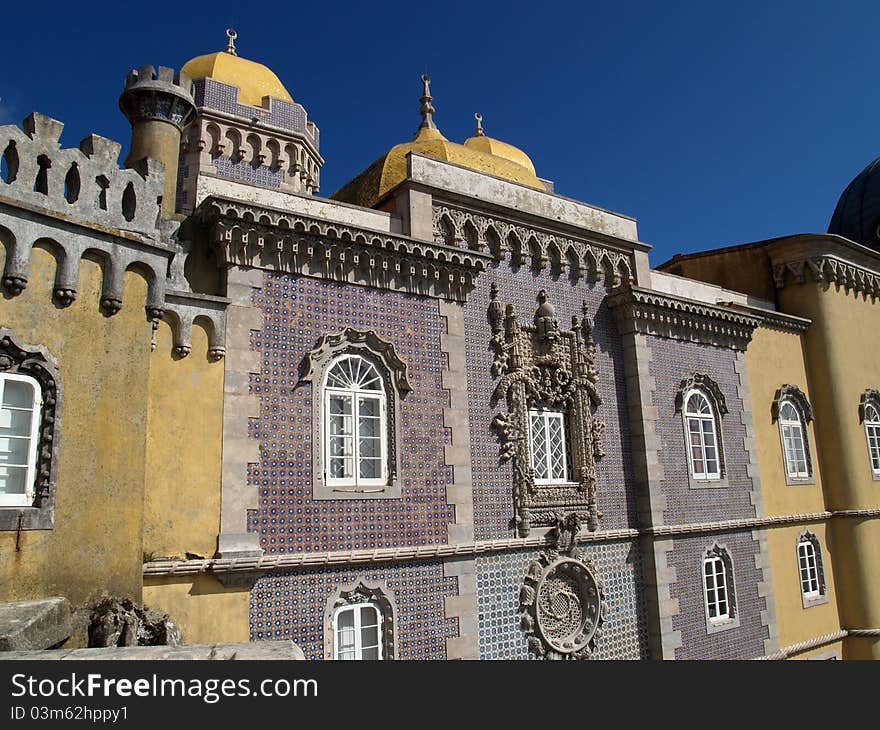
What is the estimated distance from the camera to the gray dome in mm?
21922

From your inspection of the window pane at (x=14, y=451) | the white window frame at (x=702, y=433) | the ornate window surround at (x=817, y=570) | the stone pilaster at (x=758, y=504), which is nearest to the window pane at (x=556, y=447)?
the white window frame at (x=702, y=433)

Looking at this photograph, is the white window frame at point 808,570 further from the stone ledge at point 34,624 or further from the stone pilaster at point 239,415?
A: the stone ledge at point 34,624

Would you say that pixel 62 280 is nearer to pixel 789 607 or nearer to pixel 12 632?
pixel 12 632

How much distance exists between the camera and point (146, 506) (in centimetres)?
673

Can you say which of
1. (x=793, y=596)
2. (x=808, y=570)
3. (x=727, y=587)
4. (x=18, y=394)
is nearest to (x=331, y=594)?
(x=18, y=394)

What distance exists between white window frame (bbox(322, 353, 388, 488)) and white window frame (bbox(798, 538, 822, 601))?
9456mm

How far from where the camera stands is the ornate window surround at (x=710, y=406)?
11.8m

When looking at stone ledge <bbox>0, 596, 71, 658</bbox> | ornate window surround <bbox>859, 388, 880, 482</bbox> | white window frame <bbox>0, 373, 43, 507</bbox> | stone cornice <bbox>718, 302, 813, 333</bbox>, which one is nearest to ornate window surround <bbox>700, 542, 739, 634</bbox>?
stone cornice <bbox>718, 302, 813, 333</bbox>

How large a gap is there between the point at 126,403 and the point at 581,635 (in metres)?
6.96

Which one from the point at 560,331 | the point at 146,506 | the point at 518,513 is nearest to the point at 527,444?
the point at 518,513

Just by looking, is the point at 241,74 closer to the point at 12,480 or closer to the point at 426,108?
the point at 426,108

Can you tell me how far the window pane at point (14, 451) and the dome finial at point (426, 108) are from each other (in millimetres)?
10055

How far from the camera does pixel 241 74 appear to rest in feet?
42.6

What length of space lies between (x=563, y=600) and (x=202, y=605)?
5.08 meters
